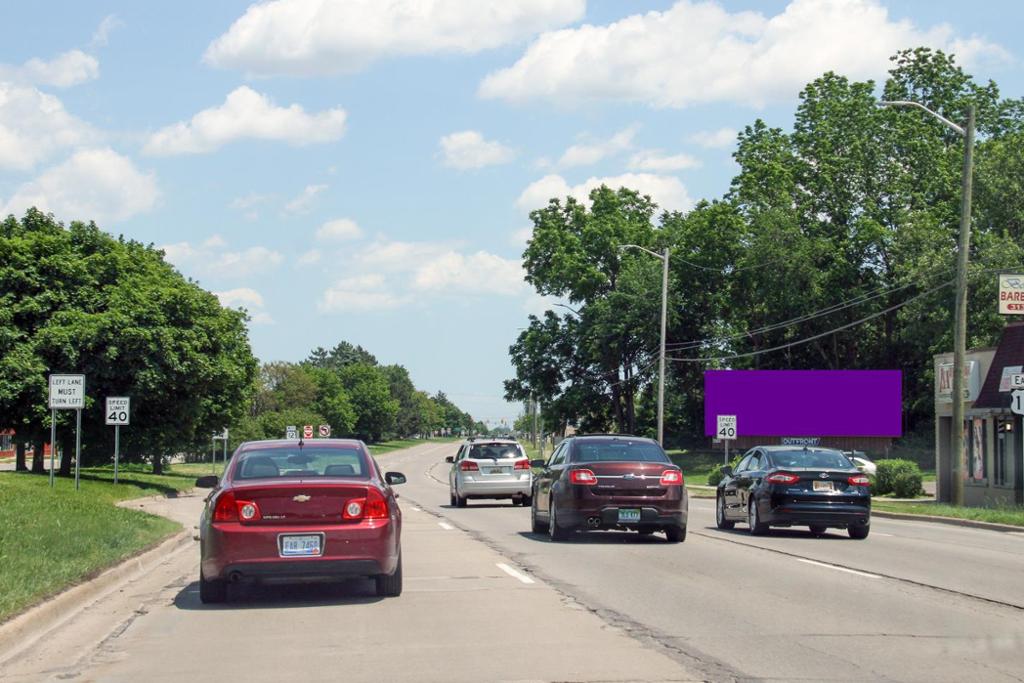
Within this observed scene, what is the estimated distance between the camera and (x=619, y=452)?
65.2 ft

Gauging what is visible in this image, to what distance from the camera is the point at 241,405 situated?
57.2 m

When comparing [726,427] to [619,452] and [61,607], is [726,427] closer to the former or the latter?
[619,452]

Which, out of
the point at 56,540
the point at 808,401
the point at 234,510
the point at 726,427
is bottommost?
the point at 56,540

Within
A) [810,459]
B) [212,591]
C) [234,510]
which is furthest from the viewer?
[810,459]

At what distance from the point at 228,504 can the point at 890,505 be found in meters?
25.8

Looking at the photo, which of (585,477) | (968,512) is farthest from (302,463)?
(968,512)

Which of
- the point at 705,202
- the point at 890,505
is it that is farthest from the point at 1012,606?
the point at 705,202

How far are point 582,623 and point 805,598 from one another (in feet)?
9.82

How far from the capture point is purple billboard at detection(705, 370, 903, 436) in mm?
63562

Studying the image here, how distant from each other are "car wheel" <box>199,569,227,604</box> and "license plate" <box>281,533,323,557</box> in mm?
913

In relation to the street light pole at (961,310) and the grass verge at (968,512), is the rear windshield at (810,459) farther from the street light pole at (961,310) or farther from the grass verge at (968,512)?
the street light pole at (961,310)

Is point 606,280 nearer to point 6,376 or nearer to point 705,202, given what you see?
point 705,202

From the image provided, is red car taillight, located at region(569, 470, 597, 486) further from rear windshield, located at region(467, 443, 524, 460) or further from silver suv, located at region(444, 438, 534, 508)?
rear windshield, located at region(467, 443, 524, 460)

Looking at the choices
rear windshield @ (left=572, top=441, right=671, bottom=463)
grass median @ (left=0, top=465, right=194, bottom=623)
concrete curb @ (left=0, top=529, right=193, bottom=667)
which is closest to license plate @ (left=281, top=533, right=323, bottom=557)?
concrete curb @ (left=0, top=529, right=193, bottom=667)
